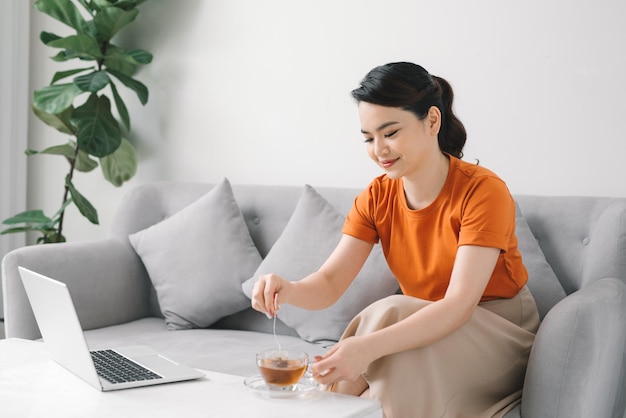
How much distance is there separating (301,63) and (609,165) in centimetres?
117

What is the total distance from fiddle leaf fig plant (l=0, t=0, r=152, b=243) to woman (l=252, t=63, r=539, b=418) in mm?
1488

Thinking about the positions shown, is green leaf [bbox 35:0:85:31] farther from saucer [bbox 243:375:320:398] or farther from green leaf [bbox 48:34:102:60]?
saucer [bbox 243:375:320:398]

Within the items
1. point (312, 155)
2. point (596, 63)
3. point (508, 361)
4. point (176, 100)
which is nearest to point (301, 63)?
point (312, 155)

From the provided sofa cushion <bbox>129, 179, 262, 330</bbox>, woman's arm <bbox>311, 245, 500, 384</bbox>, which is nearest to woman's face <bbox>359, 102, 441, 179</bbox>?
woman's arm <bbox>311, 245, 500, 384</bbox>

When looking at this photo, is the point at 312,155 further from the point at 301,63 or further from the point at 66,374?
the point at 66,374

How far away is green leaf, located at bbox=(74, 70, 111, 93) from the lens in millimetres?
3033

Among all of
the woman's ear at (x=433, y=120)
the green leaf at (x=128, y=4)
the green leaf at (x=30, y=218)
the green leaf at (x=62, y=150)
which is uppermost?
the green leaf at (x=128, y=4)

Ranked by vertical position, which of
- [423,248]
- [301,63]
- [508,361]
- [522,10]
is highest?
[522,10]

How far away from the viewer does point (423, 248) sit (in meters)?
1.91

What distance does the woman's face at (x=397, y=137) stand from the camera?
179 cm

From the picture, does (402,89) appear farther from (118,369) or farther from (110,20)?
(110,20)

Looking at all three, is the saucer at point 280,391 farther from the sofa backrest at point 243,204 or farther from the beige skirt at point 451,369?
the sofa backrest at point 243,204

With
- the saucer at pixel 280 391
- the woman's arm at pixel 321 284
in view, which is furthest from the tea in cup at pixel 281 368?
the woman's arm at pixel 321 284

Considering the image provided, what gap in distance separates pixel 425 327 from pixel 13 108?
110 inches
